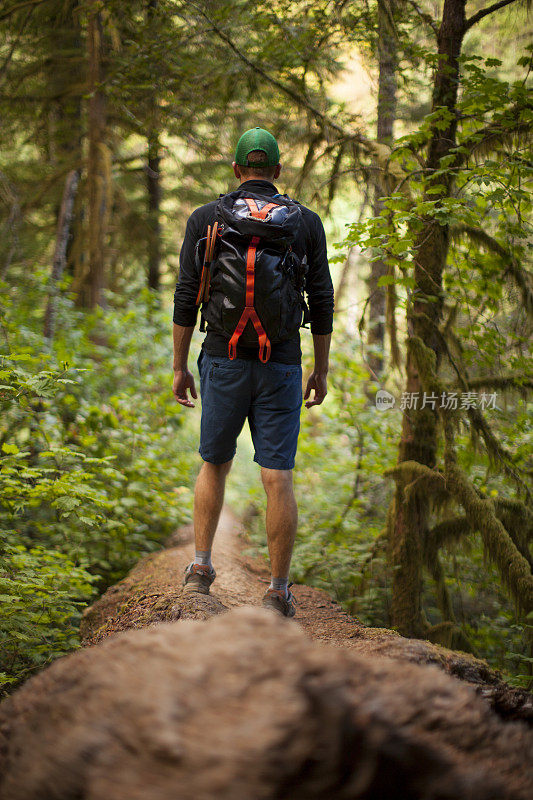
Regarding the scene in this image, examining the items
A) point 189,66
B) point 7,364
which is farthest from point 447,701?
point 189,66

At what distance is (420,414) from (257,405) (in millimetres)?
1658

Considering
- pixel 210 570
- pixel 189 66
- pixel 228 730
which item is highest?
pixel 189 66

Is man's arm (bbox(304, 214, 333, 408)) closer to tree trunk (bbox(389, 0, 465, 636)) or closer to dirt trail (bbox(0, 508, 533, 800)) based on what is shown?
tree trunk (bbox(389, 0, 465, 636))

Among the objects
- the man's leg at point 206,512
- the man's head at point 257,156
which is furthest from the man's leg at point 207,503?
the man's head at point 257,156

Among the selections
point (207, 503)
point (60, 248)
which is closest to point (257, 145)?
point (207, 503)

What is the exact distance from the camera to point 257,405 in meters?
3.14

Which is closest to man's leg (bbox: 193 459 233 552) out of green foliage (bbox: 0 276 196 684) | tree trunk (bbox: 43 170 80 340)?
green foliage (bbox: 0 276 196 684)

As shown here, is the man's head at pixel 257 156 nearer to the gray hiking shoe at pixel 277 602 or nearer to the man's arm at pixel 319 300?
the man's arm at pixel 319 300

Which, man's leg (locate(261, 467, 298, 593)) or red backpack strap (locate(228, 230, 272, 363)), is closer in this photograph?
red backpack strap (locate(228, 230, 272, 363))

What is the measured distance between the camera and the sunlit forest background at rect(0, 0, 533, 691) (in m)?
3.75

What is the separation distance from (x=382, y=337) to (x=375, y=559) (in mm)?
4589

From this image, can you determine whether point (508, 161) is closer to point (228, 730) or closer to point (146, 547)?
point (228, 730)

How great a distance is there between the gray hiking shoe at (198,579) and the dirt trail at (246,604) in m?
0.06

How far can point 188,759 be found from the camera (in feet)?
3.22
